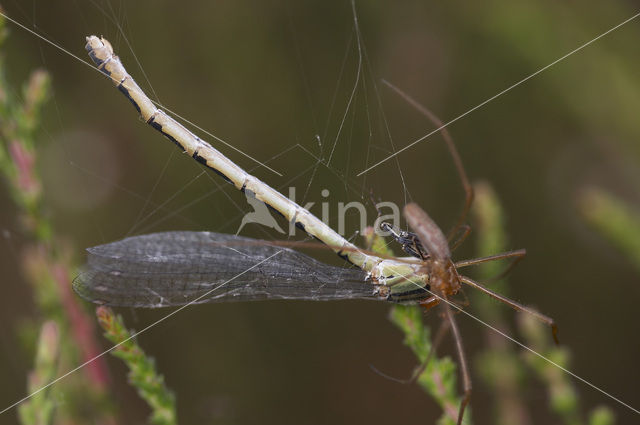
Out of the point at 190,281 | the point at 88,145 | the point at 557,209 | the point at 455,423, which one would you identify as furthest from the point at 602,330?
the point at 88,145

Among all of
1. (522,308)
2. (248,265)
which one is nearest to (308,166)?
(248,265)

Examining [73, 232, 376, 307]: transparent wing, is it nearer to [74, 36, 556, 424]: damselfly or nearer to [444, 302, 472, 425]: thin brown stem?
[74, 36, 556, 424]: damselfly

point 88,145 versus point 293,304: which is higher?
point 88,145

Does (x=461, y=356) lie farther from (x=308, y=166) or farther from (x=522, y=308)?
(x=308, y=166)

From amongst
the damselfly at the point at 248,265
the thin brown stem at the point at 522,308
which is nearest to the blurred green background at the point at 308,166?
the damselfly at the point at 248,265

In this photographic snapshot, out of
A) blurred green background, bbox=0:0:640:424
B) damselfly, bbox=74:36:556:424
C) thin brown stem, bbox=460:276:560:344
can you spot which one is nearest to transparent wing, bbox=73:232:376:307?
damselfly, bbox=74:36:556:424

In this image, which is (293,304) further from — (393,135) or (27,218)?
(27,218)
